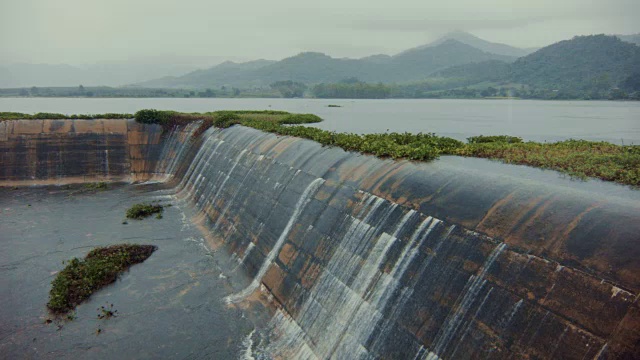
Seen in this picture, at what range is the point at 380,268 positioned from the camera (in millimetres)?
14375

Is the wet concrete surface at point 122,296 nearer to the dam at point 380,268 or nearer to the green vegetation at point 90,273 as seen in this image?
the dam at point 380,268

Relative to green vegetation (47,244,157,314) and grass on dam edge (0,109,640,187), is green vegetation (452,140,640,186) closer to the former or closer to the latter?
grass on dam edge (0,109,640,187)

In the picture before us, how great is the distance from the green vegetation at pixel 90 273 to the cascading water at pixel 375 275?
5446 mm

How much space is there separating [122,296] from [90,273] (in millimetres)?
2630

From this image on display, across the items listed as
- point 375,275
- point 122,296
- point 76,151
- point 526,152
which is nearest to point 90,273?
point 122,296

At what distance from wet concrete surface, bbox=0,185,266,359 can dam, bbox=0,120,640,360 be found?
0.12m

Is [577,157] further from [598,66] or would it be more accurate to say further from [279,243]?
[598,66]

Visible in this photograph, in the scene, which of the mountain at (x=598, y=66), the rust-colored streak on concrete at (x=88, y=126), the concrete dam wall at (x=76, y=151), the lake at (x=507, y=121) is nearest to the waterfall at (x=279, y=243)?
the lake at (x=507, y=121)

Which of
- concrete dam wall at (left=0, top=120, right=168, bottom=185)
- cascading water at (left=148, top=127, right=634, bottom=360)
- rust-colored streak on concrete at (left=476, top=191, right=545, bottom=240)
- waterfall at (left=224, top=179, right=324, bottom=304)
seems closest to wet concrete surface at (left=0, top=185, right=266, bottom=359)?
waterfall at (left=224, top=179, right=324, bottom=304)

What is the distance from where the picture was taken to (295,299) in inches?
694

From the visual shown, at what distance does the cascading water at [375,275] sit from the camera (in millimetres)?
10133

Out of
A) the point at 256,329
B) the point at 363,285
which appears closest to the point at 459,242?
the point at 363,285

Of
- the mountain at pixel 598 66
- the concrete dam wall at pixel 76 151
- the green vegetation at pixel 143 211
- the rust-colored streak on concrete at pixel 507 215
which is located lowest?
the green vegetation at pixel 143 211

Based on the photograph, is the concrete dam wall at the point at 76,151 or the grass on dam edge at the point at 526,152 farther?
the concrete dam wall at the point at 76,151
